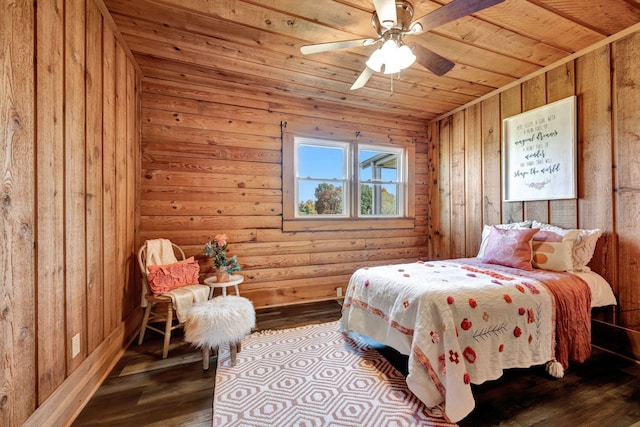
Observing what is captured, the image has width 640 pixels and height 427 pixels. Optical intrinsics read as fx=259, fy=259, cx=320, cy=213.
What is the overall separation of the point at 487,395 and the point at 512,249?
1233mm

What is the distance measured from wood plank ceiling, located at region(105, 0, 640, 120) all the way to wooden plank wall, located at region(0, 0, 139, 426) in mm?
449

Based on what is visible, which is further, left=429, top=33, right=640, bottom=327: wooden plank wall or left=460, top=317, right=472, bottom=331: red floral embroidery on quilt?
left=429, top=33, right=640, bottom=327: wooden plank wall

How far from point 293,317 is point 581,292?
2.48m

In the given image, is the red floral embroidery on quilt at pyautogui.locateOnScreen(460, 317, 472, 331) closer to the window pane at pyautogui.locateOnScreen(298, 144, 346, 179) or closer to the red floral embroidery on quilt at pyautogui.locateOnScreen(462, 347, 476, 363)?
the red floral embroidery on quilt at pyautogui.locateOnScreen(462, 347, 476, 363)

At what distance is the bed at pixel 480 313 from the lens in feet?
4.82

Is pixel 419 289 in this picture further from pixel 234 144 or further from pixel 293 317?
pixel 234 144

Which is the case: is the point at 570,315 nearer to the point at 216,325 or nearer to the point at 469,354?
the point at 469,354

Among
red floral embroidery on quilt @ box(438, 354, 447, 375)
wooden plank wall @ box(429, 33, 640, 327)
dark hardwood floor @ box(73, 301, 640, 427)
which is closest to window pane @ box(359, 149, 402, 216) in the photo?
wooden plank wall @ box(429, 33, 640, 327)

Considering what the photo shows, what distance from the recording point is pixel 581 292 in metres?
1.90

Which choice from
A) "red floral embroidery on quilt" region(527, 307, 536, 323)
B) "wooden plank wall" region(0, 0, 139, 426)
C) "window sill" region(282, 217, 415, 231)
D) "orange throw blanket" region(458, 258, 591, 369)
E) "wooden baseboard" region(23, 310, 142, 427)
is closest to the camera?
"wooden plank wall" region(0, 0, 139, 426)

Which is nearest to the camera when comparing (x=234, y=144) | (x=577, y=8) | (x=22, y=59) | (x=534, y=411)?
(x=22, y=59)

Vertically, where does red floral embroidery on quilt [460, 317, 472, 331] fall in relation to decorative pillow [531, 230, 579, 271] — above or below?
below

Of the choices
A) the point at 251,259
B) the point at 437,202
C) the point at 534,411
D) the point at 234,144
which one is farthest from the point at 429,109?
the point at 534,411

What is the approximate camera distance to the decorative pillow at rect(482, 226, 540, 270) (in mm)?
2209
